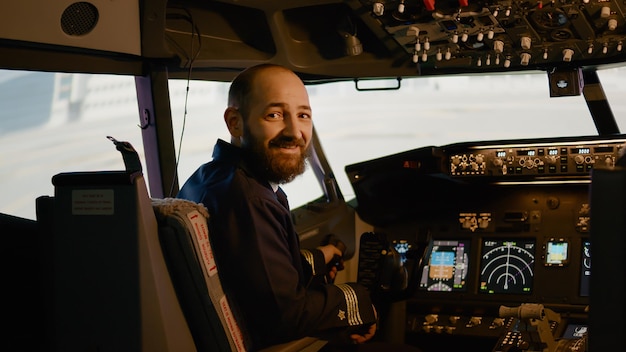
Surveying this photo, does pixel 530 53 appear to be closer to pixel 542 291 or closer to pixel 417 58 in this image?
pixel 417 58

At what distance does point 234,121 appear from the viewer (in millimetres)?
2355

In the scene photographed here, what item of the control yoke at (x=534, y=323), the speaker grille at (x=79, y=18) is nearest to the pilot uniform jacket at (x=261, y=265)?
the control yoke at (x=534, y=323)

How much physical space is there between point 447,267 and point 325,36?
1.21m

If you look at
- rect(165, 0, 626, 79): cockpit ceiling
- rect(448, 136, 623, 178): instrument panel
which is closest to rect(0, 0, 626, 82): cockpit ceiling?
rect(165, 0, 626, 79): cockpit ceiling

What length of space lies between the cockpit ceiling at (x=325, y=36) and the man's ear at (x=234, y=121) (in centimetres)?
70

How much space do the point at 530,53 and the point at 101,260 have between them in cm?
210

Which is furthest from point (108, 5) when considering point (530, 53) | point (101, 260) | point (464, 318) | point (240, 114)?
point (464, 318)

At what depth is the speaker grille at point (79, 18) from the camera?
8.70 feet

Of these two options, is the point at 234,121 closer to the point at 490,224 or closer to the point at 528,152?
the point at 528,152

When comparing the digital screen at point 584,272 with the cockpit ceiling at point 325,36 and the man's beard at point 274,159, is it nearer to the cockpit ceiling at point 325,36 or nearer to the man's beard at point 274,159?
the cockpit ceiling at point 325,36

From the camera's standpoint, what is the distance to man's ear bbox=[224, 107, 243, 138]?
2.34 meters

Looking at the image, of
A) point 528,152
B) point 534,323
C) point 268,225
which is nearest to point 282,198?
point 268,225

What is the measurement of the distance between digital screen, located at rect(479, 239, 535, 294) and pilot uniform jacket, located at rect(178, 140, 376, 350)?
1.38 m

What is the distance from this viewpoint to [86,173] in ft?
6.07
